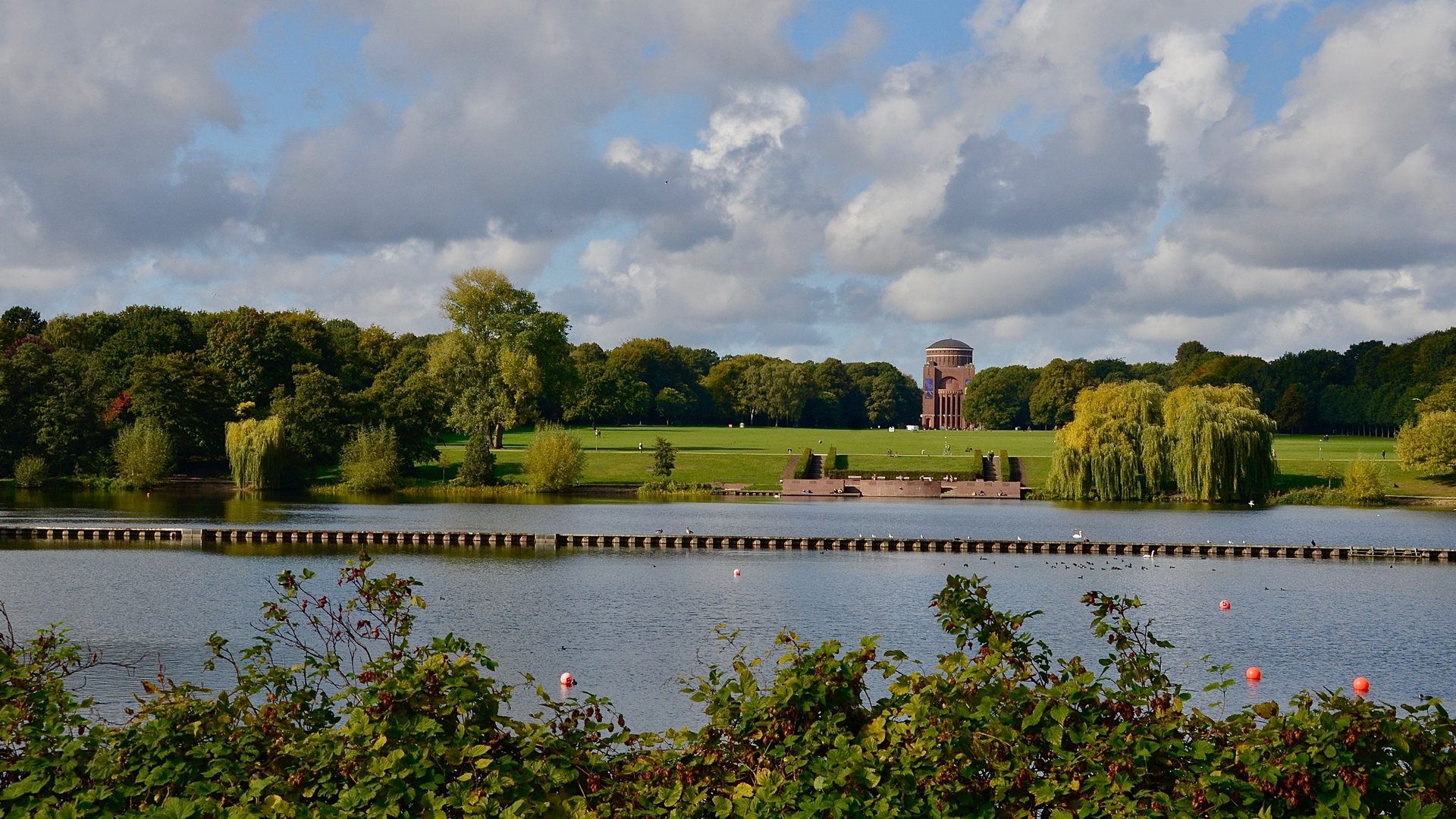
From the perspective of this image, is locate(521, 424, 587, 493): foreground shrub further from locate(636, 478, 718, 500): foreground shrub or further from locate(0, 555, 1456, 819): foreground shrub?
locate(0, 555, 1456, 819): foreground shrub

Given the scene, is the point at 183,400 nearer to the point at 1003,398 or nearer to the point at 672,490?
the point at 672,490

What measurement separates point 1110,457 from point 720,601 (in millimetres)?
42684

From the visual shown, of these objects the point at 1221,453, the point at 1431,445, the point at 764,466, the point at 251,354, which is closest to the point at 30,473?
the point at 251,354

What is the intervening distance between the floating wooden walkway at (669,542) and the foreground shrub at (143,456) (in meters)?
26.0

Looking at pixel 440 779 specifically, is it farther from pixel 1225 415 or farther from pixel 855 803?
pixel 1225 415

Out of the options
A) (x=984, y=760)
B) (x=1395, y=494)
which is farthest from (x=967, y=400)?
(x=984, y=760)

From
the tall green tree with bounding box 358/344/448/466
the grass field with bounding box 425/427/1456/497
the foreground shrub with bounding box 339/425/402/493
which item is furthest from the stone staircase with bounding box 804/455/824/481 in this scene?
the foreground shrub with bounding box 339/425/402/493

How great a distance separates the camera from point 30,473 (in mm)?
66312

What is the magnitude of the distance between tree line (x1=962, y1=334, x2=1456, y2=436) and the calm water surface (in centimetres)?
5884

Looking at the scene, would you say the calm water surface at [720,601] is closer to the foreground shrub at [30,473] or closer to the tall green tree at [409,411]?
the foreground shrub at [30,473]

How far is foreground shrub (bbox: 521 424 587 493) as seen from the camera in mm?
70062

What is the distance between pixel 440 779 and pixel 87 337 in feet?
314

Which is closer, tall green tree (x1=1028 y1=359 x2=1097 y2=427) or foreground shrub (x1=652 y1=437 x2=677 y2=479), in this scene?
foreground shrub (x1=652 y1=437 x2=677 y2=479)

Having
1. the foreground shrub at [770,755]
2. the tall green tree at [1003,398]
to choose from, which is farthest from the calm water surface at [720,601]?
the tall green tree at [1003,398]
